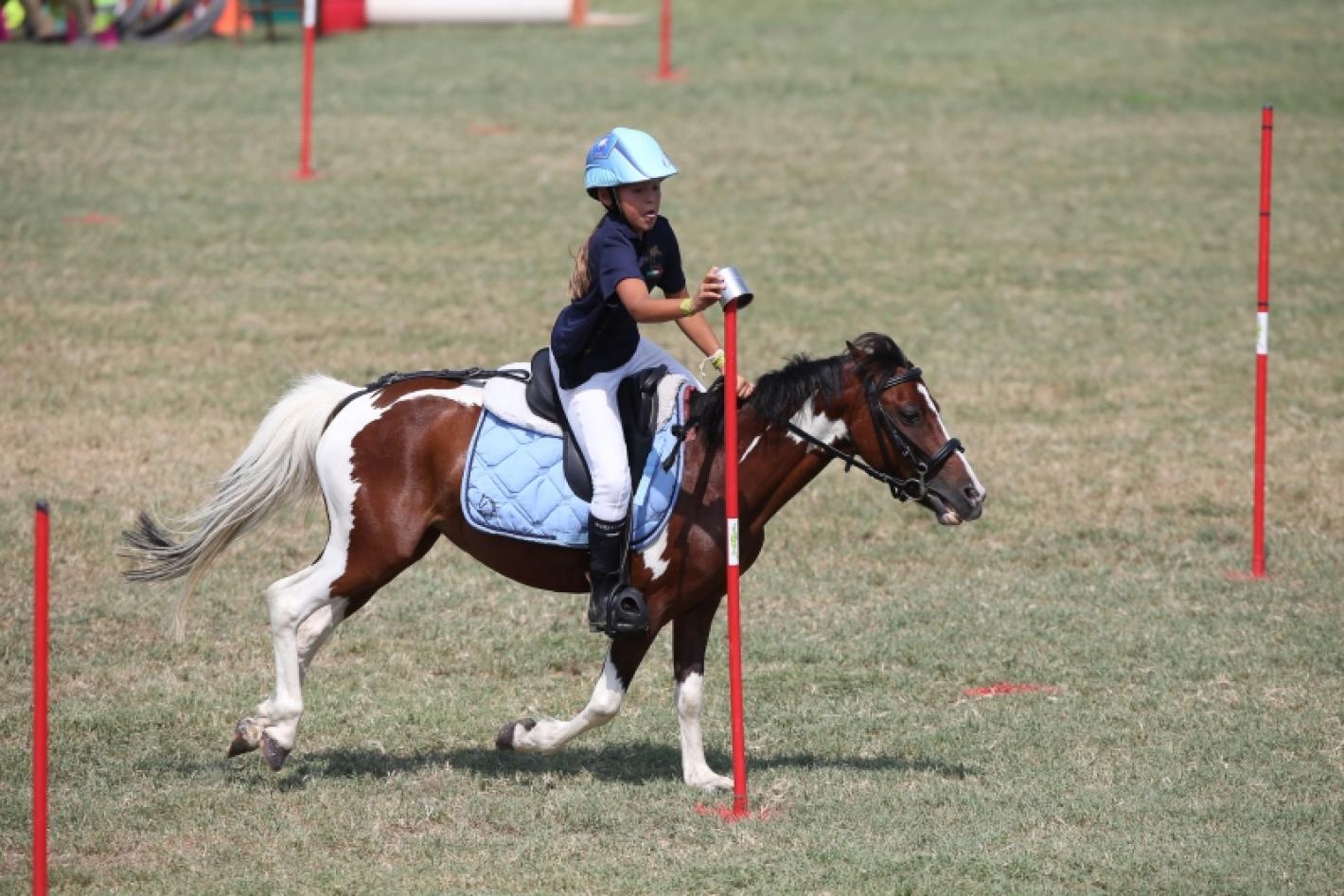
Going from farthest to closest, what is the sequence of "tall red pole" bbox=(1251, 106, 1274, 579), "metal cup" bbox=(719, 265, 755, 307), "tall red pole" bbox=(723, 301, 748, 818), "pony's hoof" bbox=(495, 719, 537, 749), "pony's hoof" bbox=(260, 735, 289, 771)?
"tall red pole" bbox=(1251, 106, 1274, 579) < "pony's hoof" bbox=(495, 719, 537, 749) < "pony's hoof" bbox=(260, 735, 289, 771) < "tall red pole" bbox=(723, 301, 748, 818) < "metal cup" bbox=(719, 265, 755, 307)

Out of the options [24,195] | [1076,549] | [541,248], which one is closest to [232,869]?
[1076,549]

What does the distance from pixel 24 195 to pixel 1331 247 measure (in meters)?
14.7

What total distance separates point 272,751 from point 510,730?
3.29 ft

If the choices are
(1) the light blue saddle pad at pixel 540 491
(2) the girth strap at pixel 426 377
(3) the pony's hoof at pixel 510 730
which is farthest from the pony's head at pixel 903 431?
(3) the pony's hoof at pixel 510 730

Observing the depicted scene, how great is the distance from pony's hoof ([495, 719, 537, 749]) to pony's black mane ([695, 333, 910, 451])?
1.44 meters

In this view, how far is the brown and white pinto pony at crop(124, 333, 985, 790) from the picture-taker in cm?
722

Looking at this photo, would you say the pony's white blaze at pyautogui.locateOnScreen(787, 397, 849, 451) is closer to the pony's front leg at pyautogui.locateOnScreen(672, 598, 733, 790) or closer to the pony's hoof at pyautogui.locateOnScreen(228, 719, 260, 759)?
the pony's front leg at pyautogui.locateOnScreen(672, 598, 733, 790)

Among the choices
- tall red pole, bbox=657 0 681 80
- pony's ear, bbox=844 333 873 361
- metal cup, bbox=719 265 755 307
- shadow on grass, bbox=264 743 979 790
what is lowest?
shadow on grass, bbox=264 743 979 790

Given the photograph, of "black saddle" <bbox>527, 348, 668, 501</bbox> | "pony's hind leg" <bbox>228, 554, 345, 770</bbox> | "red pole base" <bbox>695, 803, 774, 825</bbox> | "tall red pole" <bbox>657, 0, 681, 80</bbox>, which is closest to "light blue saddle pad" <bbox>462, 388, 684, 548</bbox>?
"black saddle" <bbox>527, 348, 668, 501</bbox>

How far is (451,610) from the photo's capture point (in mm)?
10125

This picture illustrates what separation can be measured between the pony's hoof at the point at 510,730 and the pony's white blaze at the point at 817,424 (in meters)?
1.72

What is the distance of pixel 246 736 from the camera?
24.3ft

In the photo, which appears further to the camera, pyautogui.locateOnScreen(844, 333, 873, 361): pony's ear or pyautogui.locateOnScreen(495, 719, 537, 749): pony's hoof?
pyautogui.locateOnScreen(495, 719, 537, 749): pony's hoof

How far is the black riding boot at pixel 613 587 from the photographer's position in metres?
7.16
